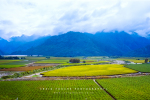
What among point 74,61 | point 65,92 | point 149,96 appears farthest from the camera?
point 74,61

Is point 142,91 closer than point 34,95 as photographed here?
No

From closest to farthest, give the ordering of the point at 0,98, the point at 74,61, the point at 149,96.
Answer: the point at 0,98 → the point at 149,96 → the point at 74,61

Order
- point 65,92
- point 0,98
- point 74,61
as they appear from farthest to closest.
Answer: point 74,61
point 65,92
point 0,98

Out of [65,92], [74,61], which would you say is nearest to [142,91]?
[65,92]

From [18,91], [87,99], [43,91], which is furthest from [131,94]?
[18,91]

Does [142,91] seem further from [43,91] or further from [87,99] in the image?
[43,91]

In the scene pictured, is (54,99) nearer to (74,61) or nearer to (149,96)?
(149,96)

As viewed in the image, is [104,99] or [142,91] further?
[142,91]

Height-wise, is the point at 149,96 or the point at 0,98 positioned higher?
the point at 0,98

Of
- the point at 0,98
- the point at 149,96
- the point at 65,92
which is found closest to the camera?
the point at 0,98
